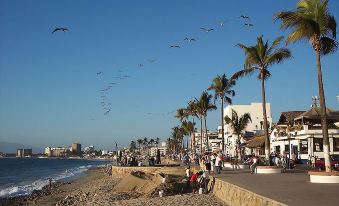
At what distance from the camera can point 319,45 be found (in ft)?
70.2

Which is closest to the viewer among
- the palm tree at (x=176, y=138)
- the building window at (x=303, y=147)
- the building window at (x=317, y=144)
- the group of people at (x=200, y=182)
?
the group of people at (x=200, y=182)

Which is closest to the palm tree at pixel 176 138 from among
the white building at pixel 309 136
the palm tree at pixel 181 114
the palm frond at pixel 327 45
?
the palm tree at pixel 181 114

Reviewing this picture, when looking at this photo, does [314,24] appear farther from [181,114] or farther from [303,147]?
[181,114]

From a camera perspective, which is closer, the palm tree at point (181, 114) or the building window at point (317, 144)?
the building window at point (317, 144)

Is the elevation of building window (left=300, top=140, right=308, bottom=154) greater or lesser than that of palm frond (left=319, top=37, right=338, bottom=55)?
lesser

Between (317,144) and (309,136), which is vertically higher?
(309,136)

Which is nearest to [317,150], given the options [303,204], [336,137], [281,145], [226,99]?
[336,137]

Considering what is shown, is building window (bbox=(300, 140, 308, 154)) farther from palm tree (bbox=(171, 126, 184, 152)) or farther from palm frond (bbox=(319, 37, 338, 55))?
palm tree (bbox=(171, 126, 184, 152))

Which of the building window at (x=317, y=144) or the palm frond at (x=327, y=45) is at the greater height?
the palm frond at (x=327, y=45)

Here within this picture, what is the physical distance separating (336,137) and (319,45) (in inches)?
913

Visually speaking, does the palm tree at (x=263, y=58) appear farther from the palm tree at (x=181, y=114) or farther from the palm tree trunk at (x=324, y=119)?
the palm tree at (x=181, y=114)

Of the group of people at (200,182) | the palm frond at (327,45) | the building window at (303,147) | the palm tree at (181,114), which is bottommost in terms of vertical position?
the group of people at (200,182)

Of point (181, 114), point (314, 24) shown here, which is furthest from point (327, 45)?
point (181, 114)

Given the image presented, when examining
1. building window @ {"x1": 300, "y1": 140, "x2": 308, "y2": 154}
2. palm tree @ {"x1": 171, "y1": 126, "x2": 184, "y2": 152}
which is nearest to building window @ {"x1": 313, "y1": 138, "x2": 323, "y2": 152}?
building window @ {"x1": 300, "y1": 140, "x2": 308, "y2": 154}
